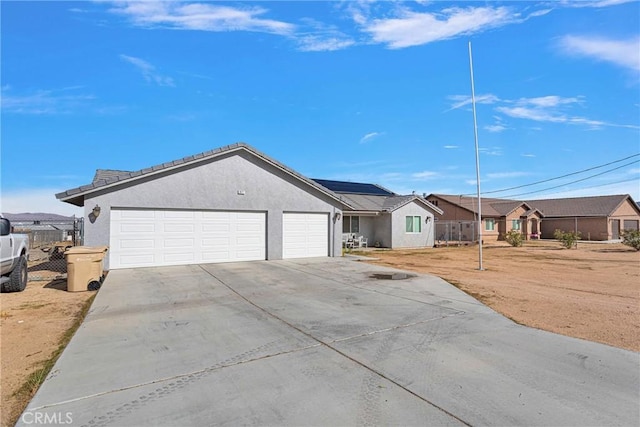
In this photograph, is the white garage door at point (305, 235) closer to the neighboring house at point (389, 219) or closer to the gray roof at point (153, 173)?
the gray roof at point (153, 173)

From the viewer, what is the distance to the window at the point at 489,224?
113 ft

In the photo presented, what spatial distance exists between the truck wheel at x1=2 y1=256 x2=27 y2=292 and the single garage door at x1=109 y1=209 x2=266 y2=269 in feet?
10.2

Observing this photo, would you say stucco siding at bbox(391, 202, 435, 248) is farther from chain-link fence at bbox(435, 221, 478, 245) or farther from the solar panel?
chain-link fence at bbox(435, 221, 478, 245)

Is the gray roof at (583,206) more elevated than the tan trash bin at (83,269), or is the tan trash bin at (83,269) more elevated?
the gray roof at (583,206)

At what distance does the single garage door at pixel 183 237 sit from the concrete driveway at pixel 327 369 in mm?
5650

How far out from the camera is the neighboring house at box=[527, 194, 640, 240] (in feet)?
122

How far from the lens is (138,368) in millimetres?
4078

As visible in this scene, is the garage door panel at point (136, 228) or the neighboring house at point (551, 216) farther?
the neighboring house at point (551, 216)

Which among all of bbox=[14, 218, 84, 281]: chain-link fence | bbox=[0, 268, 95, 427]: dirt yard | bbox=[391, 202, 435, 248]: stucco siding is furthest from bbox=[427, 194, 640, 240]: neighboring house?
bbox=[0, 268, 95, 427]: dirt yard

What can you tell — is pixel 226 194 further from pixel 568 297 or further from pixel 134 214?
pixel 568 297

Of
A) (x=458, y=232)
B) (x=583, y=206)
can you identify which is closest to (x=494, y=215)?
(x=458, y=232)

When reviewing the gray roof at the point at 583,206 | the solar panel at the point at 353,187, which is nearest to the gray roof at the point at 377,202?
the solar panel at the point at 353,187

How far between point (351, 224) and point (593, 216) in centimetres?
3017

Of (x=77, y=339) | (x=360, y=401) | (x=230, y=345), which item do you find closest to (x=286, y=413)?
(x=360, y=401)
